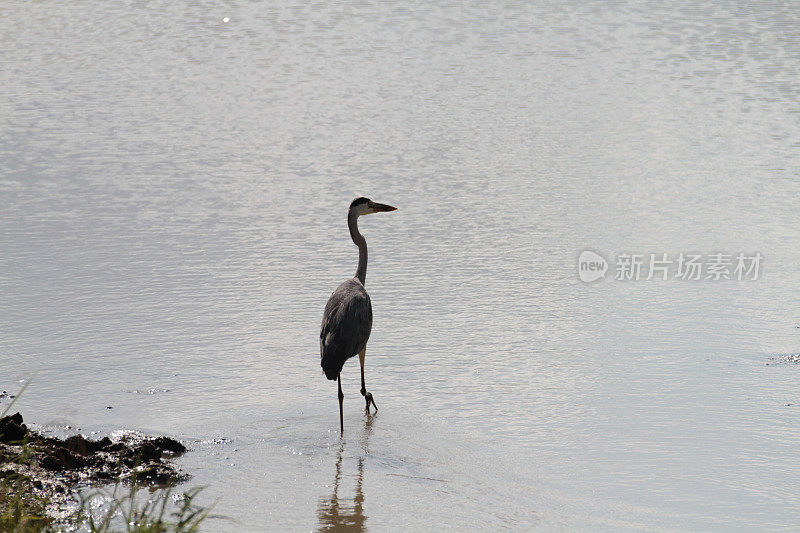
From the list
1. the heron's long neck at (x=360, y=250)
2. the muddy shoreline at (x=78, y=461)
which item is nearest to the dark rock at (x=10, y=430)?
the muddy shoreline at (x=78, y=461)

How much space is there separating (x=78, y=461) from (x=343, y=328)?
217cm

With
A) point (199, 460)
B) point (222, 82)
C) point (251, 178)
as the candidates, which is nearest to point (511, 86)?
point (222, 82)

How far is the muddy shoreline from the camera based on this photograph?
630cm

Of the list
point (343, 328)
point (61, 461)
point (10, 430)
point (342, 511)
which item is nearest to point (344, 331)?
point (343, 328)

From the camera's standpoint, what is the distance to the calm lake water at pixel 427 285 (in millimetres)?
7113

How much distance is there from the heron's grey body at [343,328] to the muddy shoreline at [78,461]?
1.29 m

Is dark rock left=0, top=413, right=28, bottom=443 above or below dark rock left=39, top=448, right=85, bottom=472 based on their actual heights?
above

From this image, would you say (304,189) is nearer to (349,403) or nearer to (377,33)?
(349,403)

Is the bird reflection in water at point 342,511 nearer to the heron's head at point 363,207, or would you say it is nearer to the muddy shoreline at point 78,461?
the muddy shoreline at point 78,461

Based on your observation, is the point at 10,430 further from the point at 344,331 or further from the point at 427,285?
the point at 427,285

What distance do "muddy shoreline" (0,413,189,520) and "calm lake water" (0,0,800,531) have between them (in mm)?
249

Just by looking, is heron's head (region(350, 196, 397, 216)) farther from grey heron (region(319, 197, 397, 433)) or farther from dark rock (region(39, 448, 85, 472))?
dark rock (region(39, 448, 85, 472))

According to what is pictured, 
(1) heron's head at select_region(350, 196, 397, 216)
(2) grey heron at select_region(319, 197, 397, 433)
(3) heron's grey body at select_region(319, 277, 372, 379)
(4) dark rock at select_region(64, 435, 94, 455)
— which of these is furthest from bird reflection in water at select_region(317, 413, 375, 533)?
(1) heron's head at select_region(350, 196, 397, 216)

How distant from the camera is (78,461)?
6703mm
